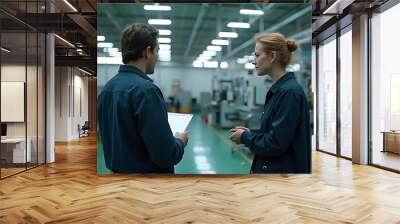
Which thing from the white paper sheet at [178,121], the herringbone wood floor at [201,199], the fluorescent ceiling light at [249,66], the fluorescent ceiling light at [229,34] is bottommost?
the herringbone wood floor at [201,199]

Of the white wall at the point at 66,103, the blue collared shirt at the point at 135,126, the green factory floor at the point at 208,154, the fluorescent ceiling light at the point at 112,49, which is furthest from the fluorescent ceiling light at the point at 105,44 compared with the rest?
the white wall at the point at 66,103

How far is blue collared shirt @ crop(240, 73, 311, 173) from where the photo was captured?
1775 millimetres

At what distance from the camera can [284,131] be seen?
1781 mm

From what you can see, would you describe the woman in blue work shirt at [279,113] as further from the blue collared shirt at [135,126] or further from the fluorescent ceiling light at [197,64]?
the blue collared shirt at [135,126]

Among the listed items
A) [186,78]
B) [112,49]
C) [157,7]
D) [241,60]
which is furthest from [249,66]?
[112,49]

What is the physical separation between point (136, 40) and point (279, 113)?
70 cm

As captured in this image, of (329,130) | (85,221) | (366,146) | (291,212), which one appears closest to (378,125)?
(366,146)

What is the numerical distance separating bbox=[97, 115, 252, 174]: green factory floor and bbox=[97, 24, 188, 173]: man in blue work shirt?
0.11 metres

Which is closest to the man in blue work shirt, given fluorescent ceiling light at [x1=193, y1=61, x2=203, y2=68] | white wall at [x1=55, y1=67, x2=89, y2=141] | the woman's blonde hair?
fluorescent ceiling light at [x1=193, y1=61, x2=203, y2=68]

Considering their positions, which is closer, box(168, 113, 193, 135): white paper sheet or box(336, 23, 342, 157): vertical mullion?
box(168, 113, 193, 135): white paper sheet

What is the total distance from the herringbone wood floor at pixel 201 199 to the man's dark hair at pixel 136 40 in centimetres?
139

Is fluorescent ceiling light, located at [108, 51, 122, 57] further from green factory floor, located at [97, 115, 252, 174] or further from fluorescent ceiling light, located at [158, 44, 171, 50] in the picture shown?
green factory floor, located at [97, 115, 252, 174]

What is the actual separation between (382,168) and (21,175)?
6322 millimetres

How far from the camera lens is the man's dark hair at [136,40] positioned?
1753 millimetres
